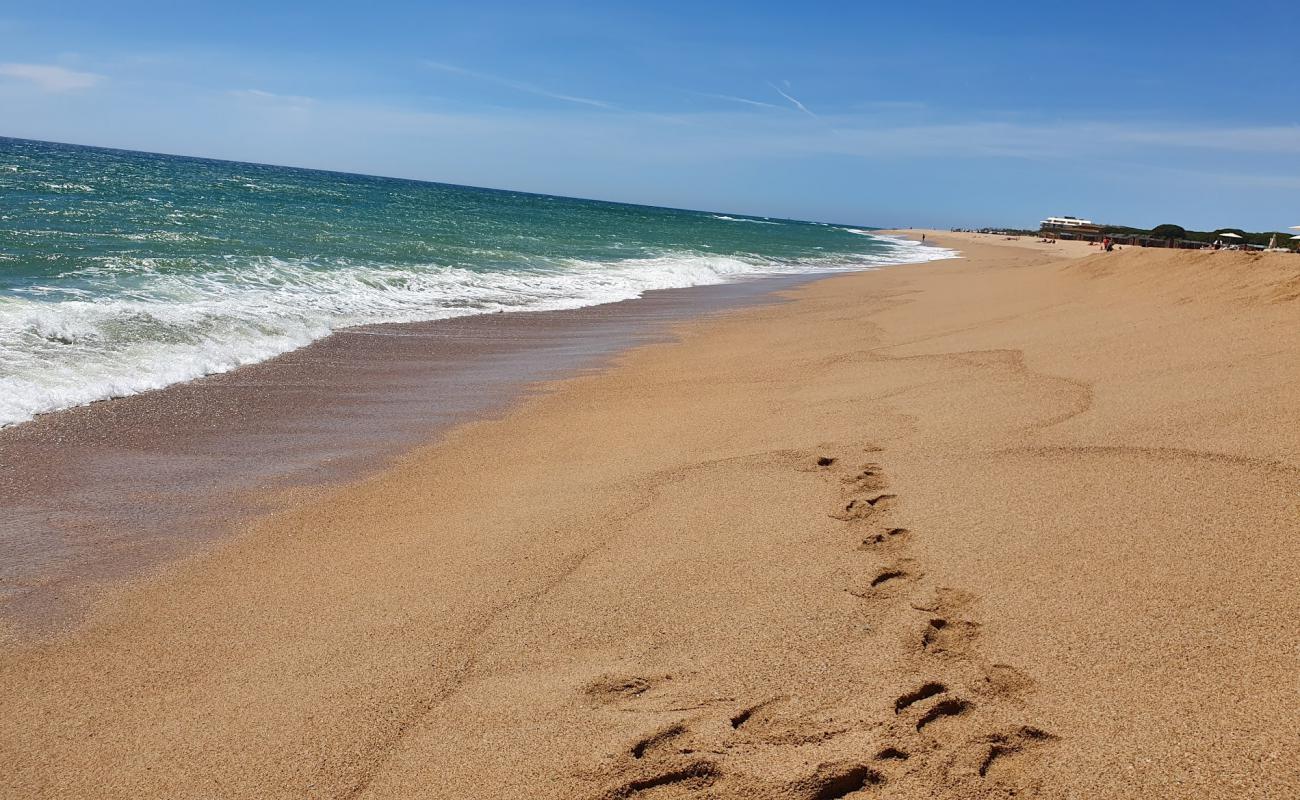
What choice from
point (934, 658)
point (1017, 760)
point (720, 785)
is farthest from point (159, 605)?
point (1017, 760)

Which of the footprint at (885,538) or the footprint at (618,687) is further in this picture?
the footprint at (885,538)

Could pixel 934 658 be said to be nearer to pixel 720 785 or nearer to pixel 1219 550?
pixel 720 785

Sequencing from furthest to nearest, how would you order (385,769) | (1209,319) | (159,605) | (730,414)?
(1209,319) → (730,414) → (159,605) → (385,769)

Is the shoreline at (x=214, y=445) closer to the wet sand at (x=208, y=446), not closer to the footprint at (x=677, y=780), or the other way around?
the wet sand at (x=208, y=446)

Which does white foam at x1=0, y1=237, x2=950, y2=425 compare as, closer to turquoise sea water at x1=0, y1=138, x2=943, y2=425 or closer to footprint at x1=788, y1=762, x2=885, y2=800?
turquoise sea water at x1=0, y1=138, x2=943, y2=425

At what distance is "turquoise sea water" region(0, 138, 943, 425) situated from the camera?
681 cm

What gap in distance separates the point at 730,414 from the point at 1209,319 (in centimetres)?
399

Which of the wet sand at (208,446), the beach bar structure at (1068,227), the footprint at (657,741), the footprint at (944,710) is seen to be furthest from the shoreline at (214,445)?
the beach bar structure at (1068,227)

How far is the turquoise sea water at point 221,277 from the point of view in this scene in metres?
6.81

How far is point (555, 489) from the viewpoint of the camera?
4270 millimetres

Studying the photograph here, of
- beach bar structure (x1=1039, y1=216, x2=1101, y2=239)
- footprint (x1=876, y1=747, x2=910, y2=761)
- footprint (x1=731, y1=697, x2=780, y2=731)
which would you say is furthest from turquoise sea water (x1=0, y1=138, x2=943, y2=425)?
beach bar structure (x1=1039, y1=216, x2=1101, y2=239)

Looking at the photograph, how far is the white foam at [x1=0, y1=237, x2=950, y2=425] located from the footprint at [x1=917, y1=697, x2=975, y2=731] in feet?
18.5

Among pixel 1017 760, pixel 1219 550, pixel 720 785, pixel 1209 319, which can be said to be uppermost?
pixel 1209 319

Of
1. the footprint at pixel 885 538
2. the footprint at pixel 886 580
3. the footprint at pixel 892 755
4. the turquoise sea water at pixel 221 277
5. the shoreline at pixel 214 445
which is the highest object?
the turquoise sea water at pixel 221 277
